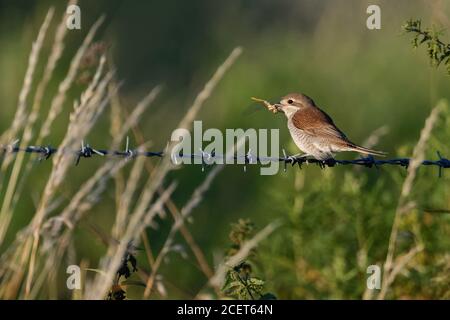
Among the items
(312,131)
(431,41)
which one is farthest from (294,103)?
(431,41)

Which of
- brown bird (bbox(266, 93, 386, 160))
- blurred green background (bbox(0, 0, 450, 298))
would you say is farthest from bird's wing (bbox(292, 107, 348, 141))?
blurred green background (bbox(0, 0, 450, 298))

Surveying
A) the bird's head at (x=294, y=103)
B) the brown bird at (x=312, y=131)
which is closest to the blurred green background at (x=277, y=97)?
the brown bird at (x=312, y=131)

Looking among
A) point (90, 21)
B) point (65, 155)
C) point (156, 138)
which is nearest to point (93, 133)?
point (156, 138)

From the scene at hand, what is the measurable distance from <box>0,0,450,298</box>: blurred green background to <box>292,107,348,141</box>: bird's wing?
0.39 metres

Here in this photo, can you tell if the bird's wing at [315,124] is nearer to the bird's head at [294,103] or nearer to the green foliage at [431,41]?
the bird's head at [294,103]

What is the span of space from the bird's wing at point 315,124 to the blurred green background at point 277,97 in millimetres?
395

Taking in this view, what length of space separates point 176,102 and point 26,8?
145 inches

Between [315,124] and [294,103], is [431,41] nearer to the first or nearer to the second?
[315,124]

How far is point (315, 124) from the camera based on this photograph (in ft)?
24.9

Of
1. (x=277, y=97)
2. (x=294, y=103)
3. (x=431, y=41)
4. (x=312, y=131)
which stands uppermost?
(x=277, y=97)

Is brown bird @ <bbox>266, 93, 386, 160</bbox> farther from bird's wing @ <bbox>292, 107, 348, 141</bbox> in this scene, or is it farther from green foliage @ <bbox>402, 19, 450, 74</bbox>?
green foliage @ <bbox>402, 19, 450, 74</bbox>

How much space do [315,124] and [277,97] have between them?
11.8 feet

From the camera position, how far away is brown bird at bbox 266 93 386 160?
7.22 m
